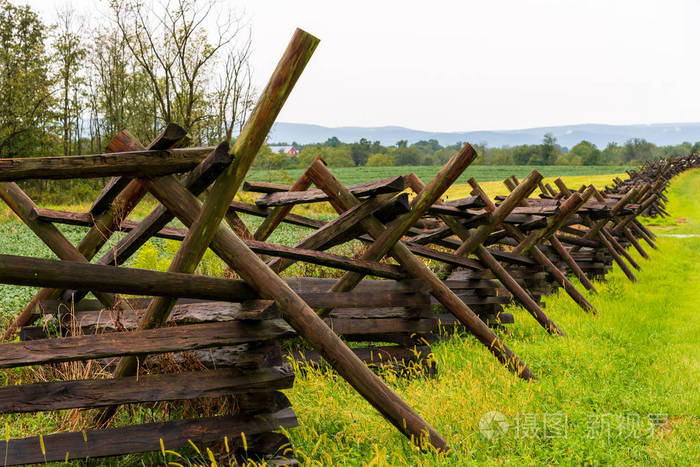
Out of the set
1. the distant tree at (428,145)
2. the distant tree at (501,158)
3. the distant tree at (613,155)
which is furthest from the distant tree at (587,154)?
the distant tree at (428,145)

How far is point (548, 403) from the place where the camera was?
15.1 feet

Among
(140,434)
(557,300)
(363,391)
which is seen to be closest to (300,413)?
(363,391)

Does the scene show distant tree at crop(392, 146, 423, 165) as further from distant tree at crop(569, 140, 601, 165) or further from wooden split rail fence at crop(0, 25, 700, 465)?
wooden split rail fence at crop(0, 25, 700, 465)

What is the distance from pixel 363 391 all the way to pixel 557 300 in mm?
6200

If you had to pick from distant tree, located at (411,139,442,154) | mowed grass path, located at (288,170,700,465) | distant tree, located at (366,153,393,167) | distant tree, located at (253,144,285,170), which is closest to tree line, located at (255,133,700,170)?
distant tree, located at (366,153,393,167)

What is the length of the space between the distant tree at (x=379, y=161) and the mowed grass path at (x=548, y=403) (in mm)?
83677

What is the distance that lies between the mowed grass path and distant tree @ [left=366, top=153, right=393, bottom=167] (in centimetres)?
8368

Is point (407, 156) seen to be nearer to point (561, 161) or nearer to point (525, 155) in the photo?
point (525, 155)

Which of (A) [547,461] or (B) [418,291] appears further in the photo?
(B) [418,291]

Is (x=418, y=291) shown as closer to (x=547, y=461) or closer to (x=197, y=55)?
(x=547, y=461)

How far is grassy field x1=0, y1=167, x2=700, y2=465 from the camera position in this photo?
3.68 m

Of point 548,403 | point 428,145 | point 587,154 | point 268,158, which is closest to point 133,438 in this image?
point 548,403

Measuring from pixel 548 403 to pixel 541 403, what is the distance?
12cm

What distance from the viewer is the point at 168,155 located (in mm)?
2930
